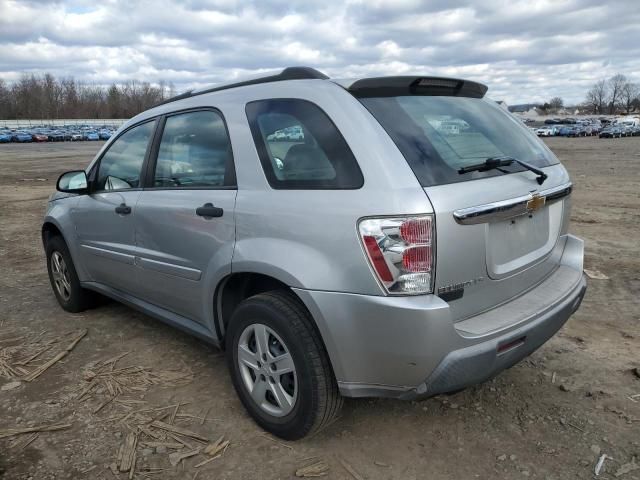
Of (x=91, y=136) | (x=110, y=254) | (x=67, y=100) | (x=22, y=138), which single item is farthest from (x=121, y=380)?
(x=67, y=100)

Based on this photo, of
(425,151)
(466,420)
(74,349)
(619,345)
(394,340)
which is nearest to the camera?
(394,340)

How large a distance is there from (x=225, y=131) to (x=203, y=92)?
0.55 metres

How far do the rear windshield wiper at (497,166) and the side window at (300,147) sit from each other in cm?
54

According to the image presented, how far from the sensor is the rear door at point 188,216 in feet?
9.66

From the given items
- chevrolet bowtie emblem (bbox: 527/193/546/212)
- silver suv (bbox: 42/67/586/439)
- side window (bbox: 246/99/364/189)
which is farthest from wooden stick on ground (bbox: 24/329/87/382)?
chevrolet bowtie emblem (bbox: 527/193/546/212)

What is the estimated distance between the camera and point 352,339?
7.63 ft

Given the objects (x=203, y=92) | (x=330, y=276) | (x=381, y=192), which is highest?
(x=203, y=92)

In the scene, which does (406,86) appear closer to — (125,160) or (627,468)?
(627,468)

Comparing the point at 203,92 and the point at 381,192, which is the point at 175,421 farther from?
the point at 203,92

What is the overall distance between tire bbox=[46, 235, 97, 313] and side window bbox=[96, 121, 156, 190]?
3.02 ft

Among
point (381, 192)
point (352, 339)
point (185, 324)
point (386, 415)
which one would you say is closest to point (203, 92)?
point (185, 324)

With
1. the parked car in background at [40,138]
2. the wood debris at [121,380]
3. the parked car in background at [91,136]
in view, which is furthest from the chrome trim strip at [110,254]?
the parked car in background at [91,136]

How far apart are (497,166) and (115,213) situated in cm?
269

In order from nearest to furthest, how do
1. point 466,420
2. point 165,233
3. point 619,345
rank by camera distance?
1. point 466,420
2. point 165,233
3. point 619,345
